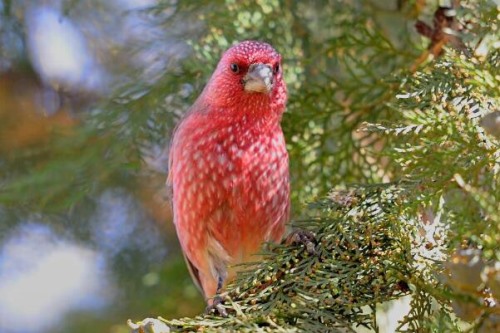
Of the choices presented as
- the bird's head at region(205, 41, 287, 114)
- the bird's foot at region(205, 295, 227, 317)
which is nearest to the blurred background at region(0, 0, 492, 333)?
the bird's head at region(205, 41, 287, 114)

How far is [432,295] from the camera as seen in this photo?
2104 mm

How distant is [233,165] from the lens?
132 inches

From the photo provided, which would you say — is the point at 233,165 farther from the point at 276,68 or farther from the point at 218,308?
the point at 218,308

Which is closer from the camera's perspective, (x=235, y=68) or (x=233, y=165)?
(x=233, y=165)

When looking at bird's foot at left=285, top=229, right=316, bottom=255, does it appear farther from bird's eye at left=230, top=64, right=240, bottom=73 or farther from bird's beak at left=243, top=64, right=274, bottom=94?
bird's eye at left=230, top=64, right=240, bottom=73

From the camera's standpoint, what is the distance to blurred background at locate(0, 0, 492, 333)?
12.0ft

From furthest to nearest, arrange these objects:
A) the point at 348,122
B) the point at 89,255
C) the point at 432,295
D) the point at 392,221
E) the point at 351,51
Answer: the point at 89,255 → the point at 351,51 → the point at 348,122 → the point at 392,221 → the point at 432,295

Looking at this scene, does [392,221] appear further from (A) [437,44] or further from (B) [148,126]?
(B) [148,126]

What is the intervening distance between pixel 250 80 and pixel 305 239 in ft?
4.01

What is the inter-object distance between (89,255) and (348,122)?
5.99 ft

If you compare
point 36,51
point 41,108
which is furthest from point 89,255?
point 36,51

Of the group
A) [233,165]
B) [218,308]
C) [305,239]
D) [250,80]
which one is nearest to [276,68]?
[250,80]

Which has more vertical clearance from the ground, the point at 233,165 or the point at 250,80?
the point at 250,80

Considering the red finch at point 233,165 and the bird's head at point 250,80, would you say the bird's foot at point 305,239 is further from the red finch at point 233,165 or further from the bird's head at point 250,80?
the bird's head at point 250,80
